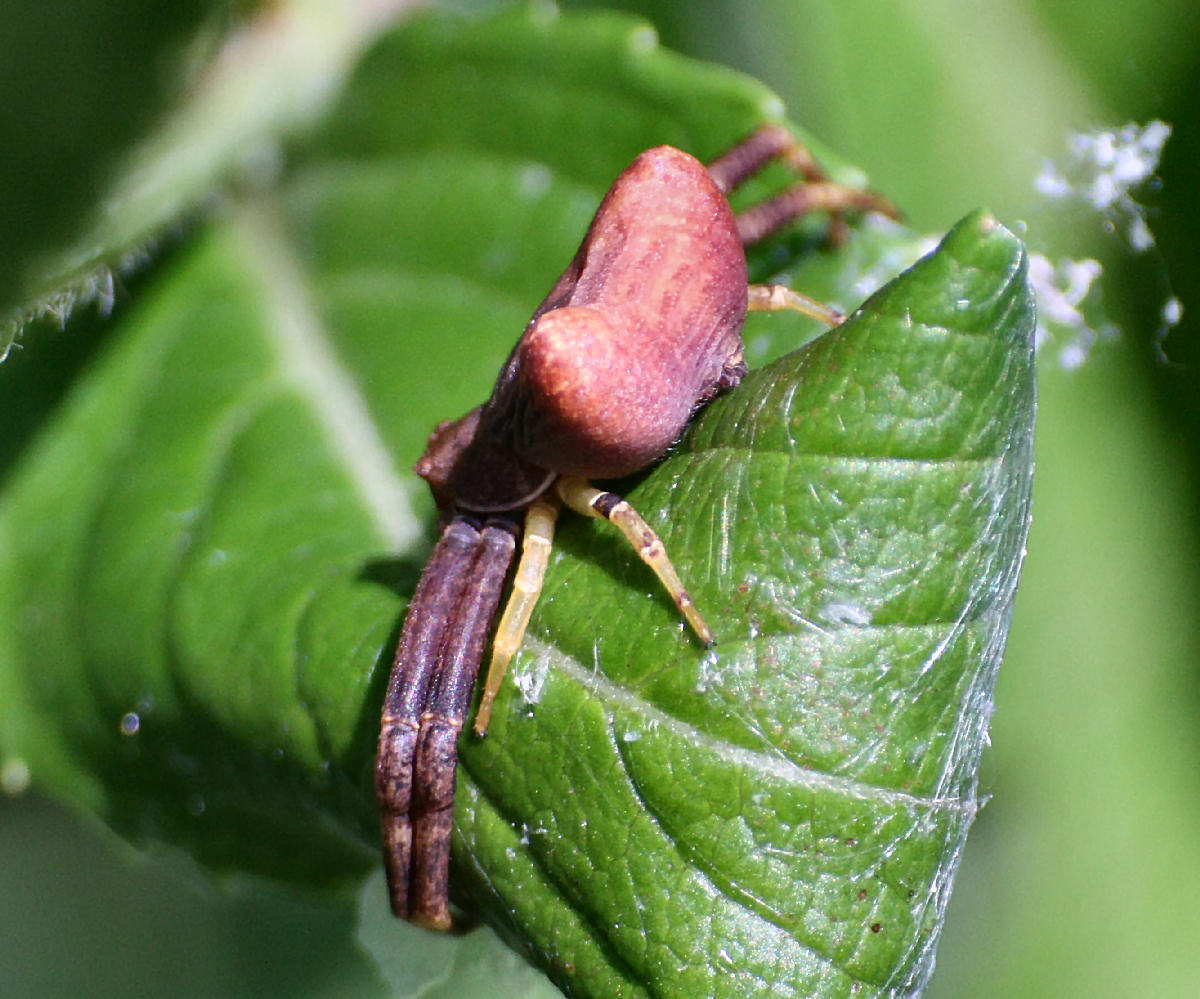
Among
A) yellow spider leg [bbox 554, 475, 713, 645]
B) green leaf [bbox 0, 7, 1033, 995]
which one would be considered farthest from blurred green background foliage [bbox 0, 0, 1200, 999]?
yellow spider leg [bbox 554, 475, 713, 645]

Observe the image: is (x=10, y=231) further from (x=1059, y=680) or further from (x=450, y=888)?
(x=1059, y=680)

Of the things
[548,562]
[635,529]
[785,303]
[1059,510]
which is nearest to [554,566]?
[548,562]

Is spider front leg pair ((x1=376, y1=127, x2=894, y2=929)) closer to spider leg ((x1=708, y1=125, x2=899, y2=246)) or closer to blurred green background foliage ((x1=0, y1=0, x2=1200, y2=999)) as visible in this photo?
spider leg ((x1=708, y1=125, x2=899, y2=246))

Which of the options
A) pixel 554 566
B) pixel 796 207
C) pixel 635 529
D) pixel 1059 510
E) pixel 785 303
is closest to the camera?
pixel 635 529

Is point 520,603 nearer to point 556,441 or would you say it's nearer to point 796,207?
point 556,441

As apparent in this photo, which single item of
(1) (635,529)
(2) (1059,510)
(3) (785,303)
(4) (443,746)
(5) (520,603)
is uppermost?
(3) (785,303)

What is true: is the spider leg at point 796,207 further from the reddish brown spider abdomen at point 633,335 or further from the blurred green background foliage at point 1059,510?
the blurred green background foliage at point 1059,510
